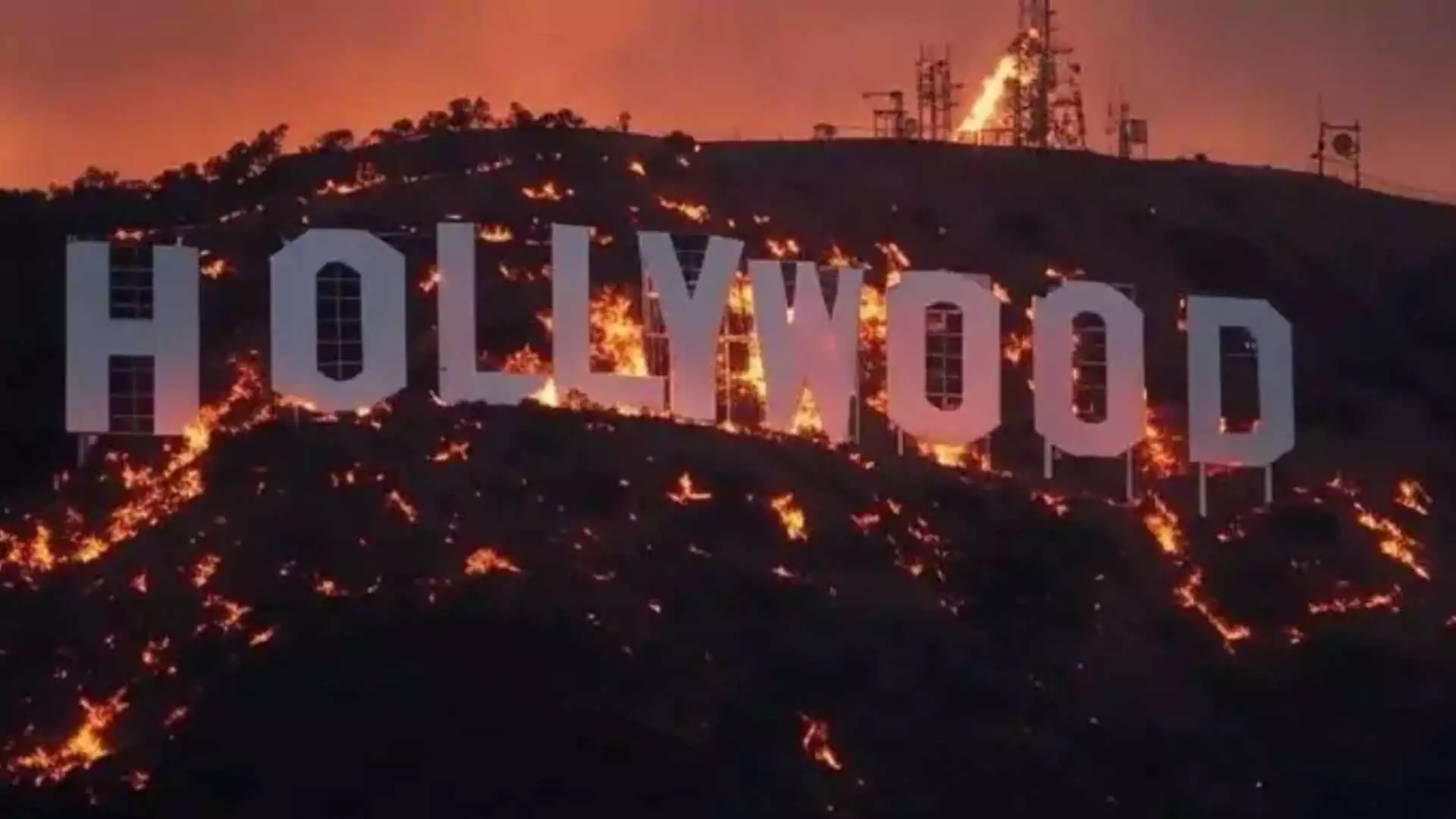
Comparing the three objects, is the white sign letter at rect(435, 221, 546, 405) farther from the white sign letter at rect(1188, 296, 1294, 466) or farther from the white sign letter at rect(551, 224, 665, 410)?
the white sign letter at rect(1188, 296, 1294, 466)

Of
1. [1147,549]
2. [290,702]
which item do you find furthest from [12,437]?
[1147,549]

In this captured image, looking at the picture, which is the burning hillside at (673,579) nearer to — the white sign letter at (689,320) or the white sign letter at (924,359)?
the white sign letter at (689,320)

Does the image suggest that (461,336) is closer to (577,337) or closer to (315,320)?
(577,337)

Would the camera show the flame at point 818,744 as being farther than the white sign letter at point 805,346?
No

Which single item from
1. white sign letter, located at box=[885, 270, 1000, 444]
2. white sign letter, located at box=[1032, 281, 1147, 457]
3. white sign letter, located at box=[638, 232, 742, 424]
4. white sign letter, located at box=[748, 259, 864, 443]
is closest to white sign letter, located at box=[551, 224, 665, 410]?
white sign letter, located at box=[638, 232, 742, 424]

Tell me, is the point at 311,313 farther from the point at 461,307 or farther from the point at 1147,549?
the point at 1147,549

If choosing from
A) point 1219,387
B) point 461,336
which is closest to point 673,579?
point 461,336

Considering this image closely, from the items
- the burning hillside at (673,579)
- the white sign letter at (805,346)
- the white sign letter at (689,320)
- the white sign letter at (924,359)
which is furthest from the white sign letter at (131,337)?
the white sign letter at (924,359)
